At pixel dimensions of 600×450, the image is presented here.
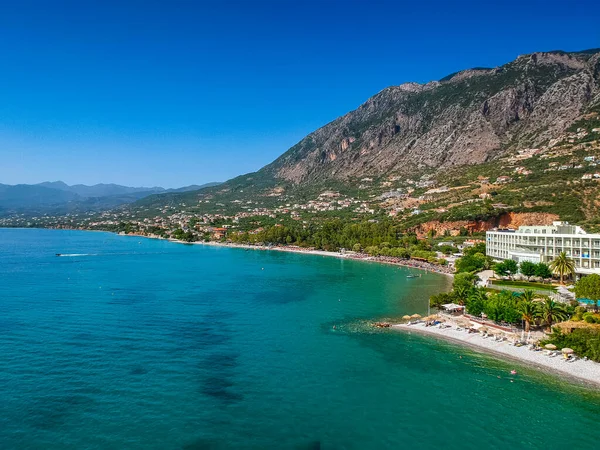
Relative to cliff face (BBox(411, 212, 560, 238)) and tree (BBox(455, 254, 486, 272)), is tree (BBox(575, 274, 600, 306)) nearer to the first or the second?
tree (BBox(455, 254, 486, 272))

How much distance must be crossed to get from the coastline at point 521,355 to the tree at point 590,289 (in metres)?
11.0

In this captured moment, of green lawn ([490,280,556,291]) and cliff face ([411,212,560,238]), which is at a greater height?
cliff face ([411,212,560,238])

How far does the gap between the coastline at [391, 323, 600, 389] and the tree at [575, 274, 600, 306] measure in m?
11.0

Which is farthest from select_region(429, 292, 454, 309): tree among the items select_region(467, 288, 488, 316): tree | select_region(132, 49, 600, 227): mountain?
select_region(132, 49, 600, 227): mountain

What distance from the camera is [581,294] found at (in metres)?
39.2

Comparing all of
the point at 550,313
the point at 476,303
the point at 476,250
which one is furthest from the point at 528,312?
the point at 476,250

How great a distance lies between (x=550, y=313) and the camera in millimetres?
35406

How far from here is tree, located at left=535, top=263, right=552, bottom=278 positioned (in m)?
53.2

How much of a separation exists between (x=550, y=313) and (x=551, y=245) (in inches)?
1089

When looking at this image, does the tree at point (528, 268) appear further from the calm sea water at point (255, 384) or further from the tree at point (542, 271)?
the calm sea water at point (255, 384)

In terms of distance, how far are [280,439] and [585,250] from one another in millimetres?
50074

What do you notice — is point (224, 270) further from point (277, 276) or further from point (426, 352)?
point (426, 352)

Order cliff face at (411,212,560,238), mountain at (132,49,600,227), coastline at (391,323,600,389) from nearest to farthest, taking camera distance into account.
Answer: coastline at (391,323,600,389) → cliff face at (411,212,560,238) → mountain at (132,49,600,227)

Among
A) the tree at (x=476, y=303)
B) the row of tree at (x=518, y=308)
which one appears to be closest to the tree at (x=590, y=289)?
the row of tree at (x=518, y=308)
